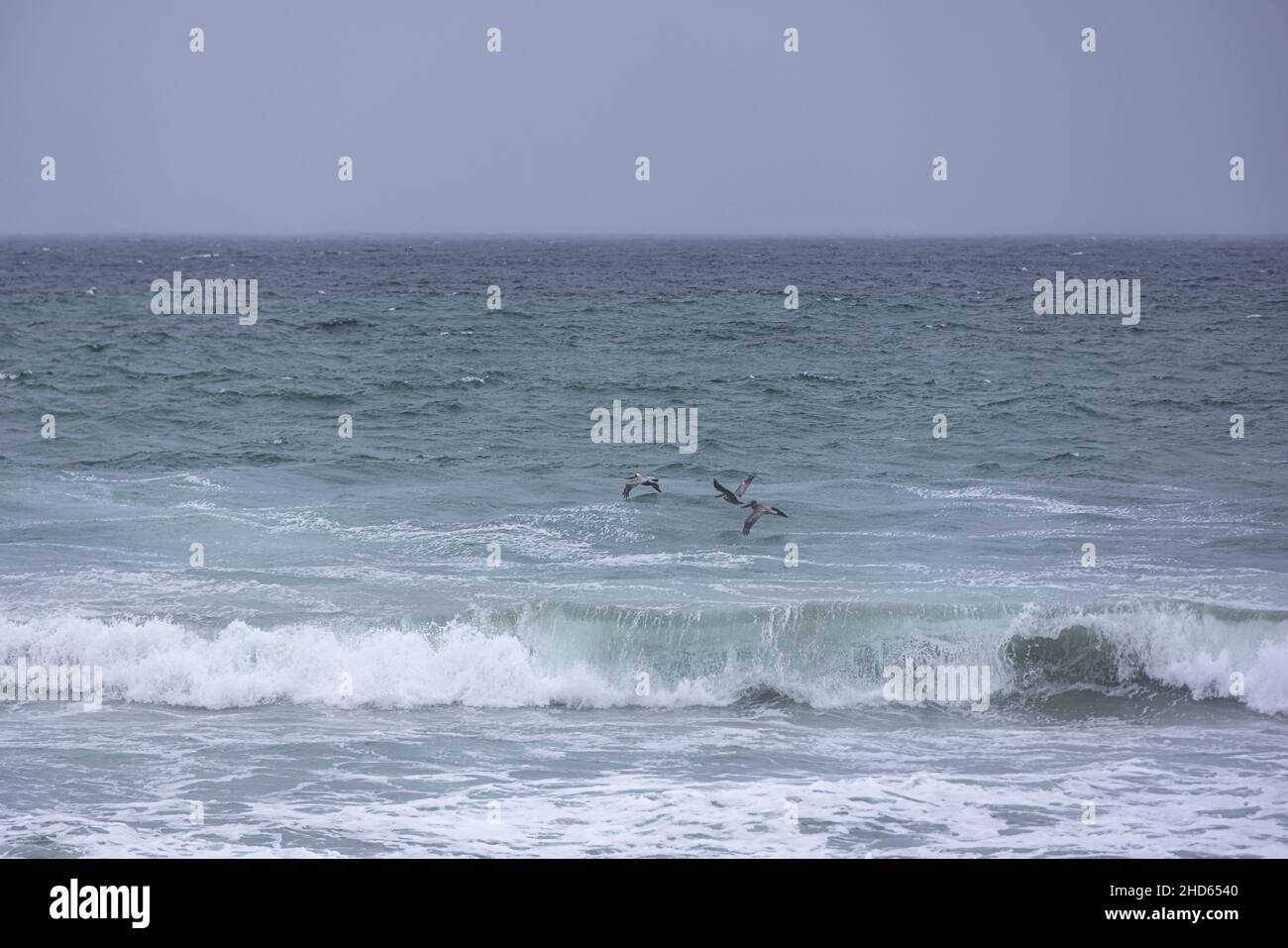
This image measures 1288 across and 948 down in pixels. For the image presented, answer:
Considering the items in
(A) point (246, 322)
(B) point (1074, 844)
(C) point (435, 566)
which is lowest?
(B) point (1074, 844)

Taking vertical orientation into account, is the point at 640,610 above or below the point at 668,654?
above

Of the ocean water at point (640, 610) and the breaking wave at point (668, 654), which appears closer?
the ocean water at point (640, 610)

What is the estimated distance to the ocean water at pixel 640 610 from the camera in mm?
11016

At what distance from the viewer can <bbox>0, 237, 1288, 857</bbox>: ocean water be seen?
36.1ft

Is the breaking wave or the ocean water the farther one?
the breaking wave

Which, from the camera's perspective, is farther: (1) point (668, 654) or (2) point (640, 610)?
(2) point (640, 610)

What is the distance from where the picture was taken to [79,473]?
2389cm

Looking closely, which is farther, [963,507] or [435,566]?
[963,507]

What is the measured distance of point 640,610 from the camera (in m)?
16.2

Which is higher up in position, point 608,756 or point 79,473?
point 79,473
